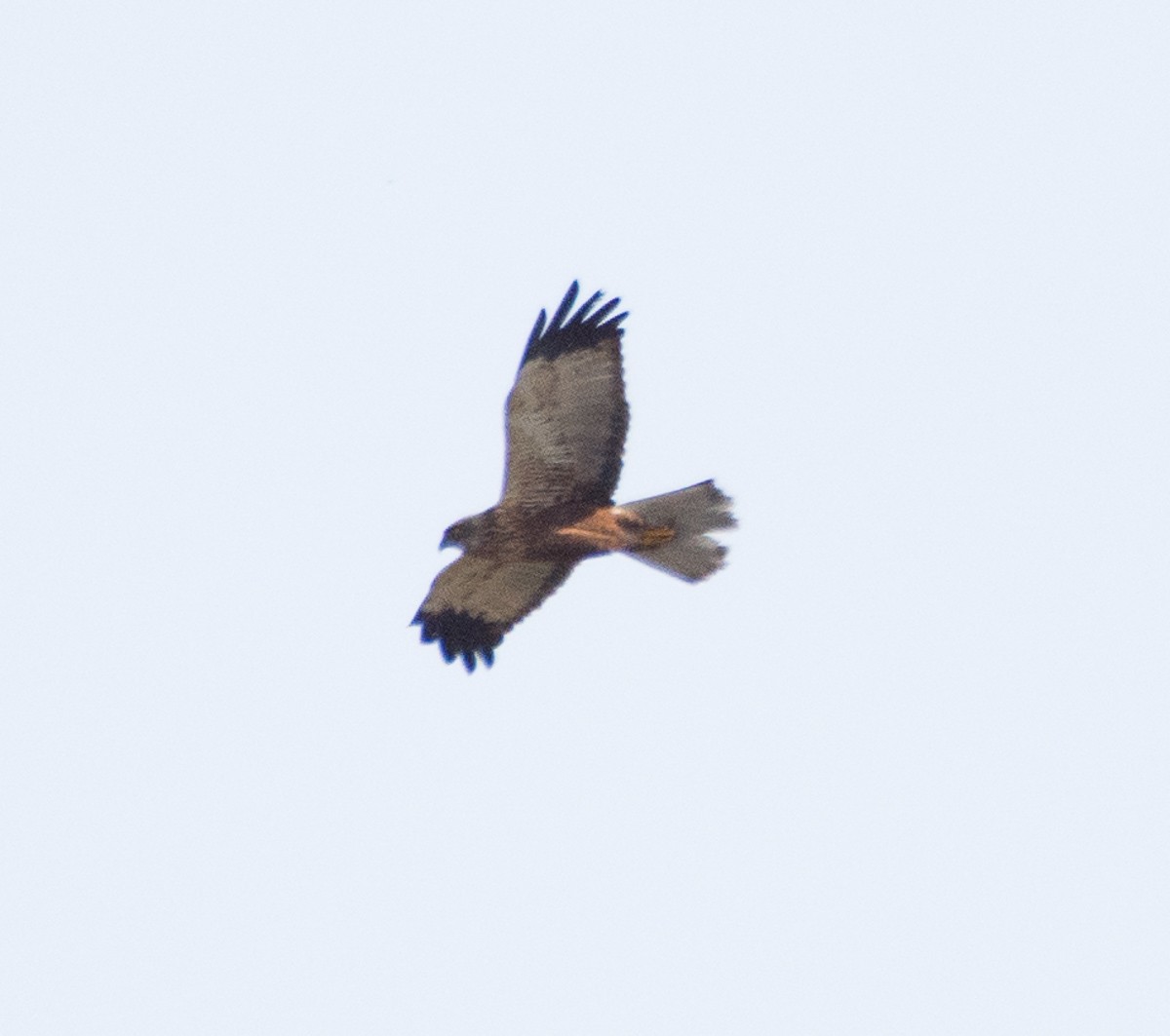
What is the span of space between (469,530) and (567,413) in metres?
0.90

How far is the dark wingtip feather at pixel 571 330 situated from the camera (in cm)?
1247

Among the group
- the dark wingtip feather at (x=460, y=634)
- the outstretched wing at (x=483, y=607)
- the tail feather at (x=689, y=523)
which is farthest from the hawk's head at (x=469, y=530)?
the tail feather at (x=689, y=523)

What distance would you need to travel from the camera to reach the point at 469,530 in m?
12.6

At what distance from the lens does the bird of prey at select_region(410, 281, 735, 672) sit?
12.4 m

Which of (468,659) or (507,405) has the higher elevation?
(507,405)

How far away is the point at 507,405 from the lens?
40.8ft

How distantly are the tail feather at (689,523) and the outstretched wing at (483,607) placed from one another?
73 centimetres

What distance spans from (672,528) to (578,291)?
4.90 ft

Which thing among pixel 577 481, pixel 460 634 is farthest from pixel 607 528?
pixel 460 634

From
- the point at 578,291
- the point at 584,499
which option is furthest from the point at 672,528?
the point at 578,291

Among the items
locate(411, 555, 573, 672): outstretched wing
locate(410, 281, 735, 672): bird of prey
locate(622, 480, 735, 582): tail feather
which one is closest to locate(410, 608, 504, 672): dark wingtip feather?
locate(411, 555, 573, 672): outstretched wing

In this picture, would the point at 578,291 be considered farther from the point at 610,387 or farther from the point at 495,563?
the point at 495,563

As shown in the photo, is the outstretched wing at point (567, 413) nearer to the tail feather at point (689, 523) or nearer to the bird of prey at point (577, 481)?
the bird of prey at point (577, 481)

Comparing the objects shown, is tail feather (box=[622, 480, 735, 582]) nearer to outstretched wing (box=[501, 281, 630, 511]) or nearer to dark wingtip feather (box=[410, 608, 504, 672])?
outstretched wing (box=[501, 281, 630, 511])
